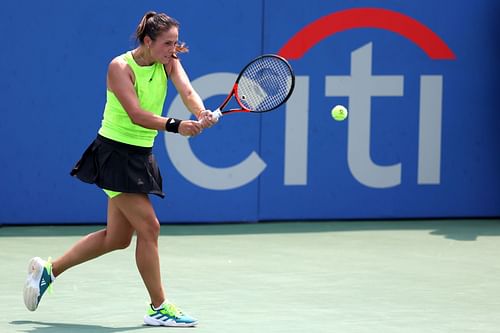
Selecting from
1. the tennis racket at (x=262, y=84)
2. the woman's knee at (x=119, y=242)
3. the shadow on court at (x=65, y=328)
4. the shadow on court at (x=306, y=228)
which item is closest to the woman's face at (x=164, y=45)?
the tennis racket at (x=262, y=84)

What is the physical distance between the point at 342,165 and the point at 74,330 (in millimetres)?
4050

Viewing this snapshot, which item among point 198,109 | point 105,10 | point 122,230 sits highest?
point 105,10

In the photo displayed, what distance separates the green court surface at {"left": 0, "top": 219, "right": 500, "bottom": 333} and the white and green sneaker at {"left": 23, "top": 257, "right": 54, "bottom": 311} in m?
0.08

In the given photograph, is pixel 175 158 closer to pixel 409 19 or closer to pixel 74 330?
pixel 409 19

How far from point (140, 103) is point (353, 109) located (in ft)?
12.3

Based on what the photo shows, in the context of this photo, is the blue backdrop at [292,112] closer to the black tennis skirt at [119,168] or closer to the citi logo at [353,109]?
the citi logo at [353,109]

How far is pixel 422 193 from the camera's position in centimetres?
911

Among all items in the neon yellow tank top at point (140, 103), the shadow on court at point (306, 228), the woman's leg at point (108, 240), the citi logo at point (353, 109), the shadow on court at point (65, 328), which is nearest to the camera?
the shadow on court at point (65, 328)

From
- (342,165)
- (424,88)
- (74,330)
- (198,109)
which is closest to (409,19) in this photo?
(424,88)

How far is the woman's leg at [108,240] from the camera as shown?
551cm

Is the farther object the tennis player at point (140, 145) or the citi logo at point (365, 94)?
the citi logo at point (365, 94)

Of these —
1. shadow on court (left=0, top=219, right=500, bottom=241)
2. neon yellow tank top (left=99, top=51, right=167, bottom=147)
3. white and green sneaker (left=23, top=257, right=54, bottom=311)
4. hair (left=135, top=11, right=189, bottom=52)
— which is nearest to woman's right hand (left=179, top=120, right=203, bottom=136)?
neon yellow tank top (left=99, top=51, right=167, bottom=147)

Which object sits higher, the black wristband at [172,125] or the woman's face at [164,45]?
the woman's face at [164,45]

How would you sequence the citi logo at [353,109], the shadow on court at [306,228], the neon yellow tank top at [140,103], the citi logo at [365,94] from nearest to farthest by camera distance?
the neon yellow tank top at [140,103]
the shadow on court at [306,228]
the citi logo at [353,109]
the citi logo at [365,94]
